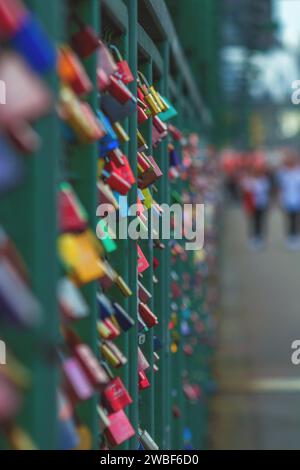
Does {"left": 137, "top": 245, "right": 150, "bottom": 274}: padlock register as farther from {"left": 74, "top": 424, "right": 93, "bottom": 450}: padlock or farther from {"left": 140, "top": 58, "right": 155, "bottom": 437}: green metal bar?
{"left": 74, "top": 424, "right": 93, "bottom": 450}: padlock

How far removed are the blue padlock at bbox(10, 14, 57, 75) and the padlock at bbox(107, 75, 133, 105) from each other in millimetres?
869

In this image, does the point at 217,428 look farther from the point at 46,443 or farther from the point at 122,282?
the point at 46,443

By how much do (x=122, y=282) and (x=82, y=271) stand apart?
786mm

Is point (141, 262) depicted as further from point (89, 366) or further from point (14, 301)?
point (14, 301)

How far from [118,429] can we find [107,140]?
0.60 m

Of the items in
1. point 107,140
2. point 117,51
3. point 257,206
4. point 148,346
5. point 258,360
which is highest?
point 257,206

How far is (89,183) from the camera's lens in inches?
83.9

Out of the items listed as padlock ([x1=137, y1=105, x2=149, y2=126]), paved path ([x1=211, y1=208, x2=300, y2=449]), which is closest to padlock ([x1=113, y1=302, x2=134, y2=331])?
padlock ([x1=137, y1=105, x2=149, y2=126])

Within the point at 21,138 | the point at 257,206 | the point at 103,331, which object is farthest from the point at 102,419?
the point at 257,206

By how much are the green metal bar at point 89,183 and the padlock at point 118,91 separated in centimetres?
30

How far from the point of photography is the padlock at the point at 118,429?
8.50ft

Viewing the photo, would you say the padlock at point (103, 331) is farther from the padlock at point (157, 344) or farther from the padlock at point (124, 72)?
the padlock at point (157, 344)

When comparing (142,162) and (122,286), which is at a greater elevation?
(142,162)

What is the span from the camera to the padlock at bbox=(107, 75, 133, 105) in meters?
2.53
